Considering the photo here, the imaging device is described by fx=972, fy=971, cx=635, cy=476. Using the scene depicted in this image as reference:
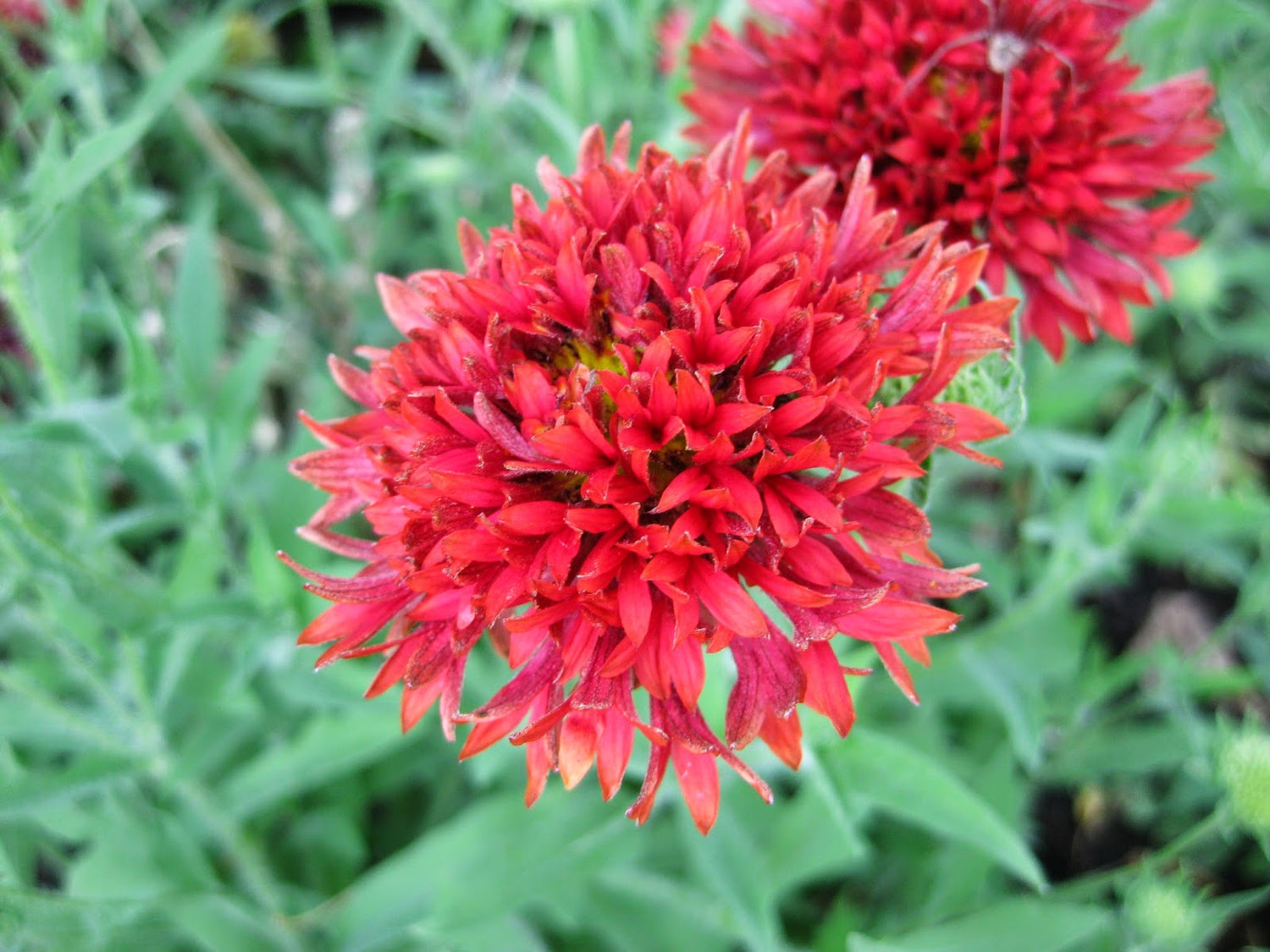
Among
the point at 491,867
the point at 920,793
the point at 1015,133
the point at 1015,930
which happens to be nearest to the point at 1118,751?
the point at 1015,930

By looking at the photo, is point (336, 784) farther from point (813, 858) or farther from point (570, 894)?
point (813, 858)

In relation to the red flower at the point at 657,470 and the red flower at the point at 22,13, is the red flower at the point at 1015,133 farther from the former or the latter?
the red flower at the point at 22,13

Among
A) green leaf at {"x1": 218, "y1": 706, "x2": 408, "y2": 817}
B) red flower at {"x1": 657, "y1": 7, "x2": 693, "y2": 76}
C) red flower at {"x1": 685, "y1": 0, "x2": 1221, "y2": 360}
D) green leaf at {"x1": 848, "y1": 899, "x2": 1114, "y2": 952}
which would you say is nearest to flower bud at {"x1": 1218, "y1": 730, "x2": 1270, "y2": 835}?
green leaf at {"x1": 848, "y1": 899, "x2": 1114, "y2": 952}

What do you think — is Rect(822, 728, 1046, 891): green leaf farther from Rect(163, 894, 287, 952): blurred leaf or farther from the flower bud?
Rect(163, 894, 287, 952): blurred leaf

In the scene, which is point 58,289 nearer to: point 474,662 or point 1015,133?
point 474,662

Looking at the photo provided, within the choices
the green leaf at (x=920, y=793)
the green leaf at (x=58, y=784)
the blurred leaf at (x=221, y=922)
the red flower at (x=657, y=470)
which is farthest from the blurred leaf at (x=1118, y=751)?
the green leaf at (x=58, y=784)
